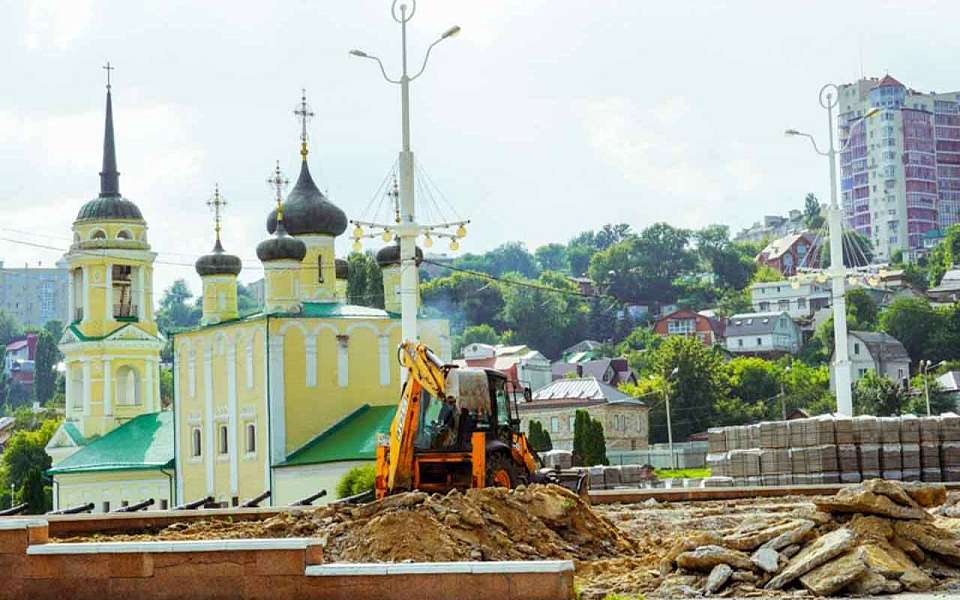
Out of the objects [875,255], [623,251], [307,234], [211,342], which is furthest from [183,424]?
[875,255]

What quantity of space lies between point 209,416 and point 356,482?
1526 cm

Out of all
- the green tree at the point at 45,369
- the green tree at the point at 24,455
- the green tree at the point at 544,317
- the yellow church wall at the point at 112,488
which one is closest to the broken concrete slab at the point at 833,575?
the yellow church wall at the point at 112,488

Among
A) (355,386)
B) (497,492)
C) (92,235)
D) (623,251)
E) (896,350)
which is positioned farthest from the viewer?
(623,251)

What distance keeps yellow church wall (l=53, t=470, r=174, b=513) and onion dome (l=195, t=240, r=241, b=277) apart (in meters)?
7.35

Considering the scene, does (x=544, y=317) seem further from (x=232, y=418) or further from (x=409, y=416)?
(x=409, y=416)

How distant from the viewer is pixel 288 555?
15094 mm

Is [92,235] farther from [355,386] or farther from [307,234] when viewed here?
[355,386]

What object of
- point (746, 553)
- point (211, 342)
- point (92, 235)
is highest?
point (92, 235)

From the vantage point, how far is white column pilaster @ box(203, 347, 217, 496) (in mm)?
57281

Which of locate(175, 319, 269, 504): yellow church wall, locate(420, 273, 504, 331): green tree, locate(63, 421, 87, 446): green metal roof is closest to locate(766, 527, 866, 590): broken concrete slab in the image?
locate(175, 319, 269, 504): yellow church wall

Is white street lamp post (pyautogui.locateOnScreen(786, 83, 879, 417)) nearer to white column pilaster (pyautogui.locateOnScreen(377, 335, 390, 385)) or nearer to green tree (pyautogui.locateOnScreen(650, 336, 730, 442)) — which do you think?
white column pilaster (pyautogui.locateOnScreen(377, 335, 390, 385))

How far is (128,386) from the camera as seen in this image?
69.2 metres

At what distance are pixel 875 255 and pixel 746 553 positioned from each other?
172378mm

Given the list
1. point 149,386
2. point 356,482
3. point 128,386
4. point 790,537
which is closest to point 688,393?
point 149,386
